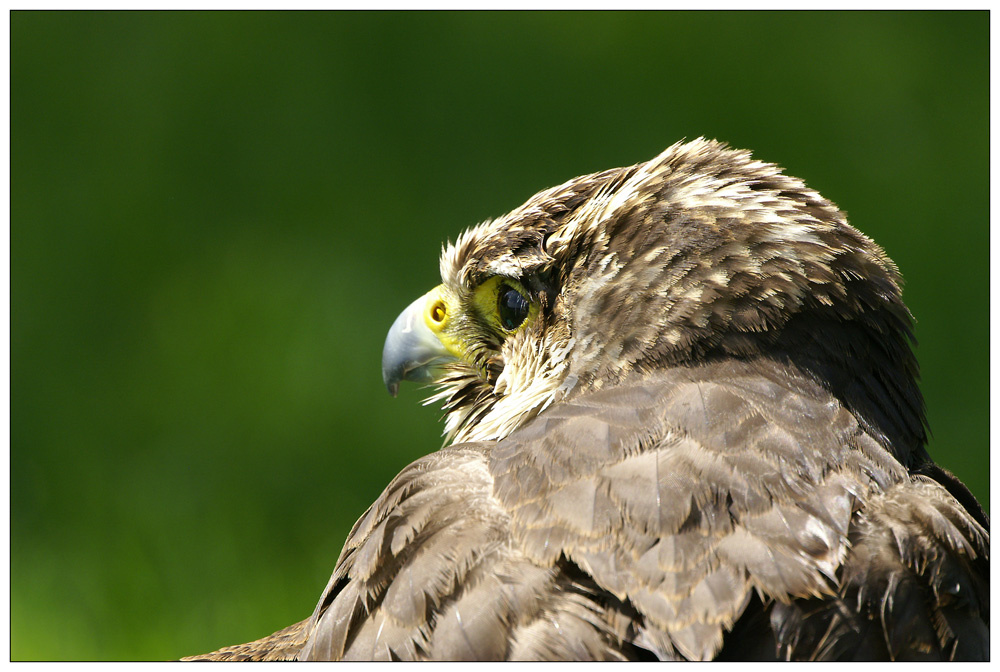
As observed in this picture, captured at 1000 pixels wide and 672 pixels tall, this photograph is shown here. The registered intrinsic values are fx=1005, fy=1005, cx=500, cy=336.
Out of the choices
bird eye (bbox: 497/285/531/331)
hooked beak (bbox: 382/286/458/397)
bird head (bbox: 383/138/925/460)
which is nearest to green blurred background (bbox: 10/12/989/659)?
hooked beak (bbox: 382/286/458/397)

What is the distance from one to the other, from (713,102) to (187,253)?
2.56m

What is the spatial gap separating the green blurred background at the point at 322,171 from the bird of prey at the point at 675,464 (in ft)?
7.98

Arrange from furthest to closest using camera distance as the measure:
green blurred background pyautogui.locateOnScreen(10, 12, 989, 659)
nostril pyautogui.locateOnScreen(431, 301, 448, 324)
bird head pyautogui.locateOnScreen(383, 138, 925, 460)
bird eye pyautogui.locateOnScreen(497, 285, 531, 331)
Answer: green blurred background pyautogui.locateOnScreen(10, 12, 989, 659) → nostril pyautogui.locateOnScreen(431, 301, 448, 324) → bird eye pyautogui.locateOnScreen(497, 285, 531, 331) → bird head pyautogui.locateOnScreen(383, 138, 925, 460)

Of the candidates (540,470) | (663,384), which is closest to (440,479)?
(540,470)

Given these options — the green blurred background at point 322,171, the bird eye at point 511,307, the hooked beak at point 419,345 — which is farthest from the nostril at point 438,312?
the green blurred background at point 322,171

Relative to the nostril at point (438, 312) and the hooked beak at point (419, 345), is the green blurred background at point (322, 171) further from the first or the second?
the nostril at point (438, 312)

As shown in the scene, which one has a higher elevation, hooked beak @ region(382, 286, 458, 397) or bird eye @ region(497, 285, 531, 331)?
bird eye @ region(497, 285, 531, 331)

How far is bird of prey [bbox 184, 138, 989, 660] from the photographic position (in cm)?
144

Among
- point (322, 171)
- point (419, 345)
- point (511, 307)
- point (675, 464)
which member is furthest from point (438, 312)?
point (322, 171)

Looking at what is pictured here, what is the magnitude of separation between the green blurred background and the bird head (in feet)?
8.22

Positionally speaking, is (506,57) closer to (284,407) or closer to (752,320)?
(284,407)

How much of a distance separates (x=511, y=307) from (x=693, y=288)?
0.45 meters

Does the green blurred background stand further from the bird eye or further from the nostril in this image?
the bird eye

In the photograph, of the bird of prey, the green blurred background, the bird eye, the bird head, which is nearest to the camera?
the bird of prey
